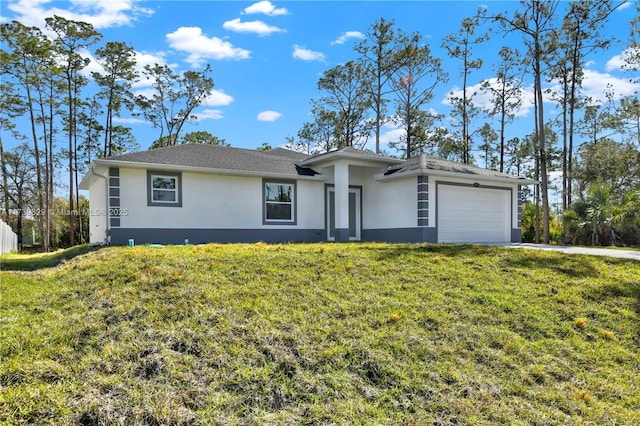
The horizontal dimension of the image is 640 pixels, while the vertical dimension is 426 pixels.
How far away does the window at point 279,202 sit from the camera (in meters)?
15.1

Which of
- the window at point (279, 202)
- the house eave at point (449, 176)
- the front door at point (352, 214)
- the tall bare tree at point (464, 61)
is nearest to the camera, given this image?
the house eave at point (449, 176)

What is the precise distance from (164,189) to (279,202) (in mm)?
3997

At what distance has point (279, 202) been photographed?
15.3 meters

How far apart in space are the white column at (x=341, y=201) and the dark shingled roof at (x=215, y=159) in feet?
5.31

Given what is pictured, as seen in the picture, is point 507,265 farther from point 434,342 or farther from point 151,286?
point 151,286

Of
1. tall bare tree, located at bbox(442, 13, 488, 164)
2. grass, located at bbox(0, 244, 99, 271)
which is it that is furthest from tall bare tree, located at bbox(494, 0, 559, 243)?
grass, located at bbox(0, 244, 99, 271)

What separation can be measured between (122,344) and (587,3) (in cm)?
2275

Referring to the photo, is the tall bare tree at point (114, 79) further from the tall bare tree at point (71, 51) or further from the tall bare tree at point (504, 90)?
the tall bare tree at point (504, 90)

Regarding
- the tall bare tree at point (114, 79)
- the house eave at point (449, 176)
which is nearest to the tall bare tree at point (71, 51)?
the tall bare tree at point (114, 79)

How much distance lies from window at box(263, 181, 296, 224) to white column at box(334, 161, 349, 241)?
1.65 metres

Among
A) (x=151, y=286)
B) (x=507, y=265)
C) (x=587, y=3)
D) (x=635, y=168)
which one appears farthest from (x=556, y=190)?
(x=151, y=286)

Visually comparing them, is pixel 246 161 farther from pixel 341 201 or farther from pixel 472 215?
pixel 472 215

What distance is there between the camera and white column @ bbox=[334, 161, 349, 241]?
15.0 m

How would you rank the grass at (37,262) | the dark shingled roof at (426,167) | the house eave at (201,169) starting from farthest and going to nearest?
Answer: the dark shingled roof at (426,167)
the house eave at (201,169)
the grass at (37,262)
